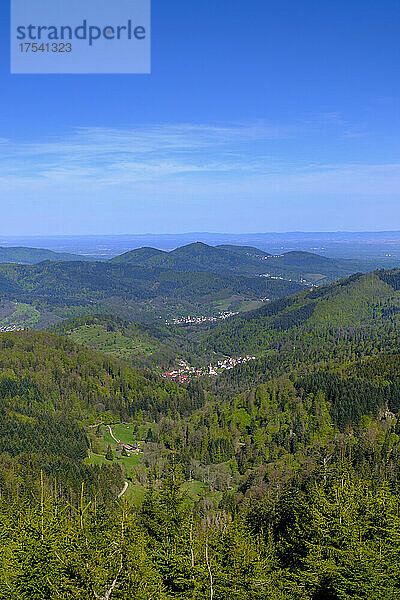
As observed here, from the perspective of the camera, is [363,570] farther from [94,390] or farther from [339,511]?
[94,390]

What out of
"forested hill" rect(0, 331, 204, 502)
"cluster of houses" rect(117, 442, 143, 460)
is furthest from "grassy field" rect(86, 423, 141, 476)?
"forested hill" rect(0, 331, 204, 502)

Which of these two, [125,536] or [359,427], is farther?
[359,427]

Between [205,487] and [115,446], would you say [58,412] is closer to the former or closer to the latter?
[115,446]

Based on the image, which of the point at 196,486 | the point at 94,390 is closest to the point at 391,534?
the point at 196,486

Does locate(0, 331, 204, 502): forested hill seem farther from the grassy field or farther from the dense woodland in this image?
the grassy field

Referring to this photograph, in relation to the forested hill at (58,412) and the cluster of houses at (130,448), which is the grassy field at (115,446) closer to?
the cluster of houses at (130,448)

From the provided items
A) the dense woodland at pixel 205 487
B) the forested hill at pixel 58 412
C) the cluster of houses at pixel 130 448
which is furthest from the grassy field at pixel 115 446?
the forested hill at pixel 58 412

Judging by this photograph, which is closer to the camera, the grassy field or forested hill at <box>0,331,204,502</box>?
forested hill at <box>0,331,204,502</box>

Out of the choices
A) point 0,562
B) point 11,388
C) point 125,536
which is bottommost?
point 11,388
